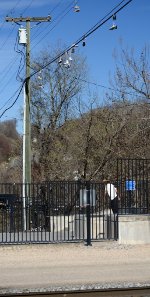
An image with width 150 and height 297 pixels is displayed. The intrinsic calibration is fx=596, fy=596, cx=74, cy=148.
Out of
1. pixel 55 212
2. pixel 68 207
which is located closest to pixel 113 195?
pixel 68 207

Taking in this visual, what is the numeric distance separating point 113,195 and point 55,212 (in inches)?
80.3

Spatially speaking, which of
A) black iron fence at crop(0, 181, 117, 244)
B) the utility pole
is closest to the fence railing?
black iron fence at crop(0, 181, 117, 244)

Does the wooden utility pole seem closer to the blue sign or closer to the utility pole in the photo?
the utility pole

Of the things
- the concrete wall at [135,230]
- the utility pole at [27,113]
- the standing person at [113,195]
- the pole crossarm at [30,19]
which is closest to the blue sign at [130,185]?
the standing person at [113,195]

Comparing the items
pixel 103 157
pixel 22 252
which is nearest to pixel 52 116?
pixel 103 157

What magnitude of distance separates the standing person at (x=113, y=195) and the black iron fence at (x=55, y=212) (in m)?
0.24

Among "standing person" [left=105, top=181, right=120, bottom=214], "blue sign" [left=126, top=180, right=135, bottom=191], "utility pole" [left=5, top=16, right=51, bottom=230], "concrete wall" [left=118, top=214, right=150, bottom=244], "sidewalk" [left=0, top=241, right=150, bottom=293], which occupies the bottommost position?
"sidewalk" [left=0, top=241, right=150, bottom=293]

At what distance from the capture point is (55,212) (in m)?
20.1

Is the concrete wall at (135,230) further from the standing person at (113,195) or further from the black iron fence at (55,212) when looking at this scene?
the standing person at (113,195)

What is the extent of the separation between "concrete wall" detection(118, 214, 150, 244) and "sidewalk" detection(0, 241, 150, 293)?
0.35m

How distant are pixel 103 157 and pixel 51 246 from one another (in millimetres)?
16149

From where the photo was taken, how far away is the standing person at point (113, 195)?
62.8 feet

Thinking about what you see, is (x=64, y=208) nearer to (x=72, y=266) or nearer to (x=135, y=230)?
(x=135, y=230)

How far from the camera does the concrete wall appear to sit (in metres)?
18.2
